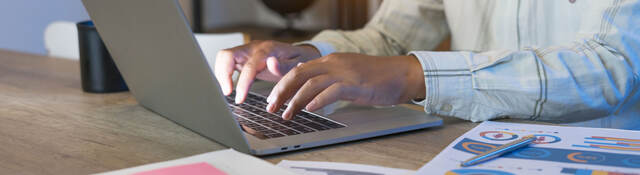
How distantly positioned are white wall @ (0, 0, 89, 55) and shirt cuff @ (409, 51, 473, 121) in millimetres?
3263

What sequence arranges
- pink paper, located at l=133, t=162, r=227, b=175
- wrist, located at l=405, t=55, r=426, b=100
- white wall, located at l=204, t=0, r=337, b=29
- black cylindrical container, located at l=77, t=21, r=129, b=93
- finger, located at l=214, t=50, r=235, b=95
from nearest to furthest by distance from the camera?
1. pink paper, located at l=133, t=162, r=227, b=175
2. wrist, located at l=405, t=55, r=426, b=100
3. finger, located at l=214, t=50, r=235, b=95
4. black cylindrical container, located at l=77, t=21, r=129, b=93
5. white wall, located at l=204, t=0, r=337, b=29

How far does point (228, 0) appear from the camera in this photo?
19.5 ft

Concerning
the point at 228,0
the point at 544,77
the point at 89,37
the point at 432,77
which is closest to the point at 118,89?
the point at 89,37

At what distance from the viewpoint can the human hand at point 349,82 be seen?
0.81 metres

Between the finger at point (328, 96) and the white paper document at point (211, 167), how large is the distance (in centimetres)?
15

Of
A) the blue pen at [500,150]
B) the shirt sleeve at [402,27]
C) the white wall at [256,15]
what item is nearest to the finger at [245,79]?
the blue pen at [500,150]

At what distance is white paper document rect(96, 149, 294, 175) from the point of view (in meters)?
0.63

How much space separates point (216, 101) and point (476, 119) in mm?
371

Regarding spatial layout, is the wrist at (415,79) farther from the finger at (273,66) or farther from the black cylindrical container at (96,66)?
the black cylindrical container at (96,66)

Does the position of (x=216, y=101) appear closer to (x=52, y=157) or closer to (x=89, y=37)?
(x=52, y=157)

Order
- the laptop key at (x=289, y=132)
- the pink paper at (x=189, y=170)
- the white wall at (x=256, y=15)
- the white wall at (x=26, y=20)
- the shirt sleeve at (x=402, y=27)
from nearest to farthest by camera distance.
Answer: the pink paper at (x=189, y=170) < the laptop key at (x=289, y=132) < the shirt sleeve at (x=402, y=27) < the white wall at (x=26, y=20) < the white wall at (x=256, y=15)

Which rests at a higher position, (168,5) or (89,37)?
(168,5)

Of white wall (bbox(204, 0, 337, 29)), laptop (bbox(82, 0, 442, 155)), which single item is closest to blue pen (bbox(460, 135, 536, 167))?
laptop (bbox(82, 0, 442, 155))

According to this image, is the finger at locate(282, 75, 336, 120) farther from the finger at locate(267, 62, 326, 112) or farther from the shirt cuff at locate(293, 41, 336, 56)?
the shirt cuff at locate(293, 41, 336, 56)
